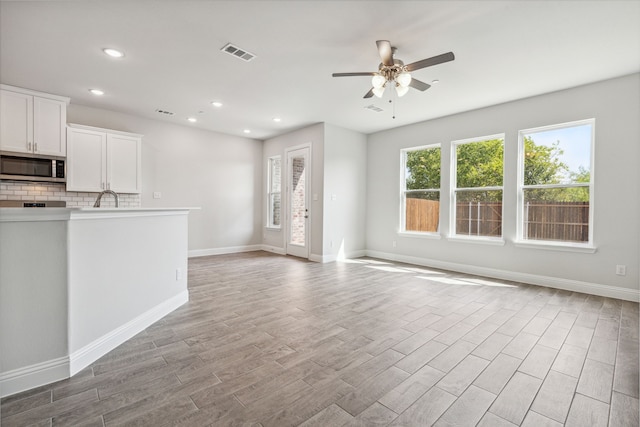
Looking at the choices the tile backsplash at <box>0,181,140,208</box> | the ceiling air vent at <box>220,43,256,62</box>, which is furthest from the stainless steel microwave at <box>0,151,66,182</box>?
the ceiling air vent at <box>220,43,256,62</box>

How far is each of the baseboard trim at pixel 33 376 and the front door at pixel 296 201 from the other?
4746 mm

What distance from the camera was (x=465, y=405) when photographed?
1686 mm

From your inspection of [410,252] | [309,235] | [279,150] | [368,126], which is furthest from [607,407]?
[279,150]

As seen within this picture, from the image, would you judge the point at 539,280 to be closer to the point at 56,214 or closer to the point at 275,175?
the point at 56,214

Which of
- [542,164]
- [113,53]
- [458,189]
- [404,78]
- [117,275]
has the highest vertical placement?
[113,53]

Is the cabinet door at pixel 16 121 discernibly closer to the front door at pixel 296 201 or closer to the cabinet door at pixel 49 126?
the cabinet door at pixel 49 126

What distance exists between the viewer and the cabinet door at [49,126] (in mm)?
4254

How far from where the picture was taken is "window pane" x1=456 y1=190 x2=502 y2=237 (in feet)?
16.1

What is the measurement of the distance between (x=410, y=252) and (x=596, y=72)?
3.88m

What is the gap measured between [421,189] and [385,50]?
143 inches

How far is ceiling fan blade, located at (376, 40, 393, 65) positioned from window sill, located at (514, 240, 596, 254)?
3.59 m

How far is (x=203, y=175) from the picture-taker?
21.7 ft

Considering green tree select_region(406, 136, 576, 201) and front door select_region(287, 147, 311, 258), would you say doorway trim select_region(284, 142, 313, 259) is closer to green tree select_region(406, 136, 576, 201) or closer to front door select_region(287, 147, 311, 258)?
front door select_region(287, 147, 311, 258)

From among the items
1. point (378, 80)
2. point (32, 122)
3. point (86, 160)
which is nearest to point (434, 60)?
point (378, 80)
